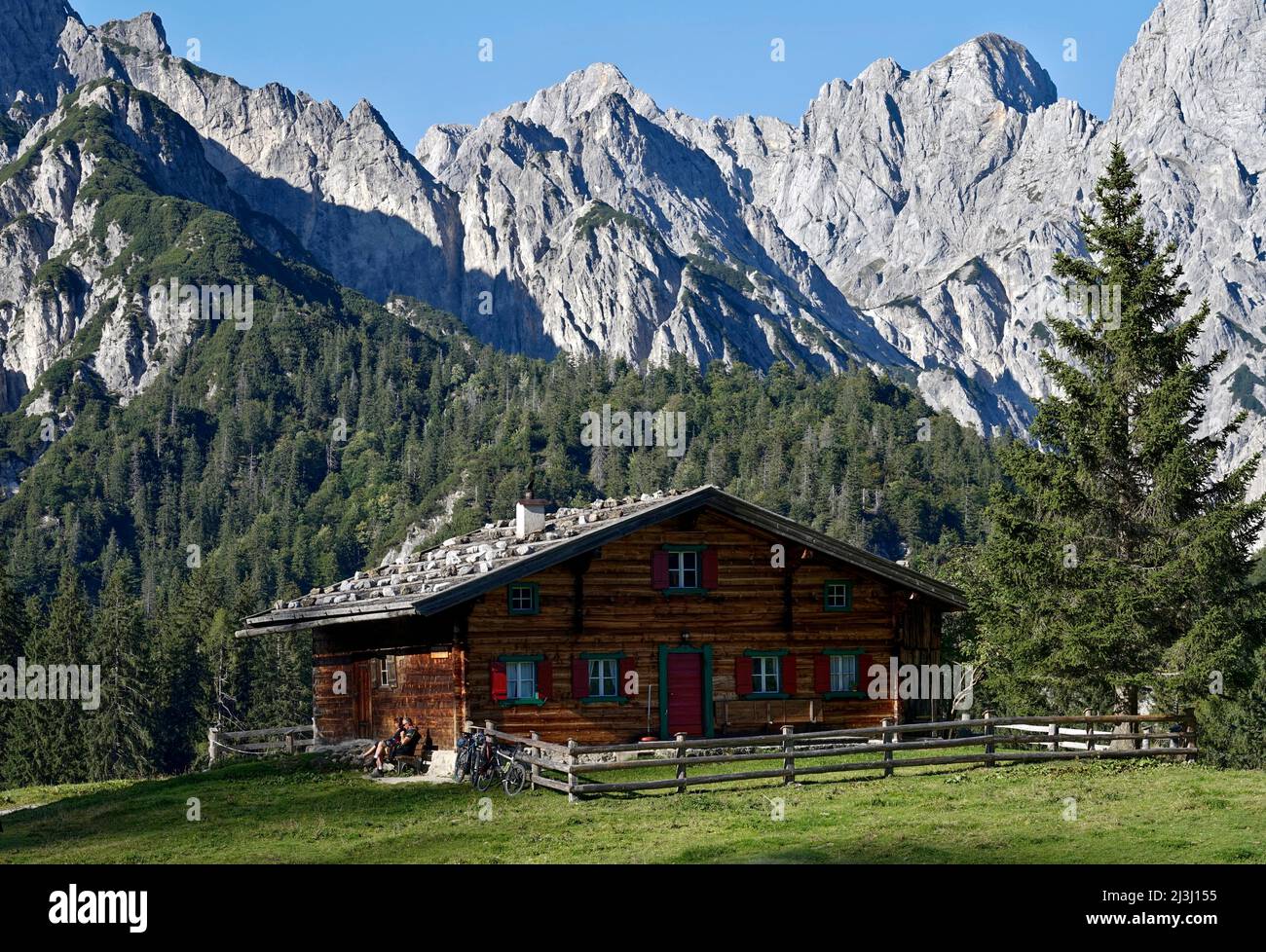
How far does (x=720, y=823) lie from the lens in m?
25.5

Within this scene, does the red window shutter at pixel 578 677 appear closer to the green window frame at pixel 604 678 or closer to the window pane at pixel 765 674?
the green window frame at pixel 604 678

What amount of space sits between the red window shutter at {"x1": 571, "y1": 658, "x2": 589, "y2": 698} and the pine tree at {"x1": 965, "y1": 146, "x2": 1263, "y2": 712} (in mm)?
10593

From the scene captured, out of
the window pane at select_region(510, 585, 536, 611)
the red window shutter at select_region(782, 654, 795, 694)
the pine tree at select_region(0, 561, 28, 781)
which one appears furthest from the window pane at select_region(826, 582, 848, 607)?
the pine tree at select_region(0, 561, 28, 781)

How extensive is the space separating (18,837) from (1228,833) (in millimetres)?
21451

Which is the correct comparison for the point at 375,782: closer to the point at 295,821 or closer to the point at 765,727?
the point at 295,821

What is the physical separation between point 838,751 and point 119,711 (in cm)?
8245

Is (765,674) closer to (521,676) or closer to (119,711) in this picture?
(521,676)

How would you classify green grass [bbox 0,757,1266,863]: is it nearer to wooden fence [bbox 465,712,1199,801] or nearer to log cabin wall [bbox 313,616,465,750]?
wooden fence [bbox 465,712,1199,801]

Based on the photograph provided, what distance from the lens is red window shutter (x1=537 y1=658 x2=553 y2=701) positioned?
37.4m

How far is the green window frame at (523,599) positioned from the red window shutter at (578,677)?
1642 millimetres

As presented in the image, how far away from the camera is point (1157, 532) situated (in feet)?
125

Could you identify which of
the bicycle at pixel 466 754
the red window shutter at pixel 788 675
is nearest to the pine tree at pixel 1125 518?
the red window shutter at pixel 788 675

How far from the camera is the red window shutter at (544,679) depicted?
123ft
